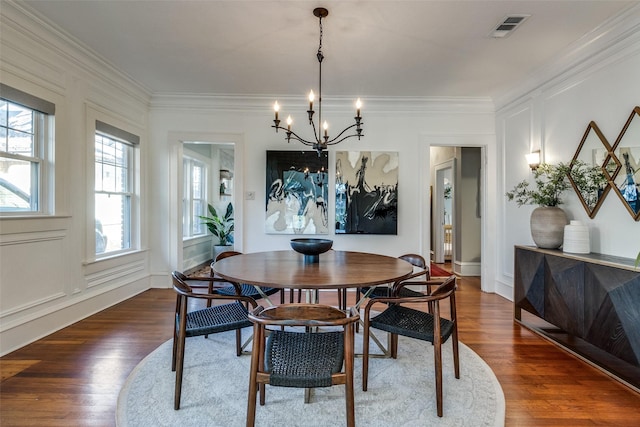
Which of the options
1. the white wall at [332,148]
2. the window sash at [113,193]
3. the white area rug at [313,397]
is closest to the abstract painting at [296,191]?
the white wall at [332,148]

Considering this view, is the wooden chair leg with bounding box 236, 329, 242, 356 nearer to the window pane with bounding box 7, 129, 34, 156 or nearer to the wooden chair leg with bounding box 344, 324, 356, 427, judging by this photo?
the wooden chair leg with bounding box 344, 324, 356, 427

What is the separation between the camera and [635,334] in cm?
201

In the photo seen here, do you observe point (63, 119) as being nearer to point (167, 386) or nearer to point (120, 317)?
point (120, 317)

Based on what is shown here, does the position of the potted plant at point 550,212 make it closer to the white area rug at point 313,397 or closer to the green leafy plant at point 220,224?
the white area rug at point 313,397

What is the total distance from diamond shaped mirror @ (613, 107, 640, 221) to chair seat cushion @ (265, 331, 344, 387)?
2.53 m

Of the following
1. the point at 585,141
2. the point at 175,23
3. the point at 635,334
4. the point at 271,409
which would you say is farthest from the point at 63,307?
the point at 585,141

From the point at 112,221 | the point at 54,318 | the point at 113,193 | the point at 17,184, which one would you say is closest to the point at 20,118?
the point at 17,184

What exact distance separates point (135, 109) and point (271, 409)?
4.05 meters

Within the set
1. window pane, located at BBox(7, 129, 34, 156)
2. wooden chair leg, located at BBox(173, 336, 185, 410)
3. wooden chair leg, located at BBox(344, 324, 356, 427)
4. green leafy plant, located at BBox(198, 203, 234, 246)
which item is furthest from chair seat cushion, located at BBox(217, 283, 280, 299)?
green leafy plant, located at BBox(198, 203, 234, 246)

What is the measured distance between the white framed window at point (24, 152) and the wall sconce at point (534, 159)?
16.1 feet

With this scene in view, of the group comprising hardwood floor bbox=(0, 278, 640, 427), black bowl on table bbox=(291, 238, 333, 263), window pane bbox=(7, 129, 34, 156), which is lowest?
hardwood floor bbox=(0, 278, 640, 427)

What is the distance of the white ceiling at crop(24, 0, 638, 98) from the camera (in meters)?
2.45

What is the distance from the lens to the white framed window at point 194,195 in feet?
19.4

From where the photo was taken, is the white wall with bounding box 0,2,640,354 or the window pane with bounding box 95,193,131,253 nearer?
the white wall with bounding box 0,2,640,354
